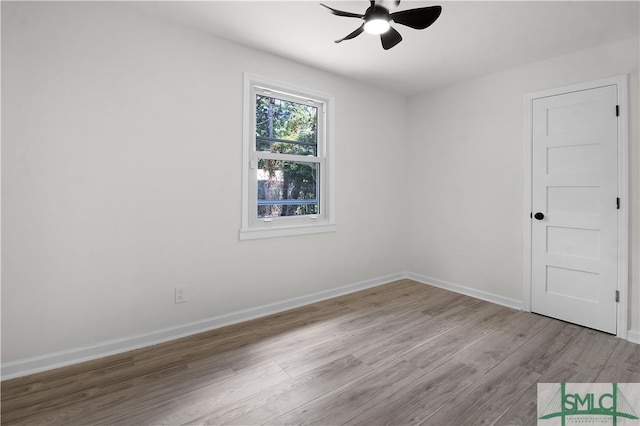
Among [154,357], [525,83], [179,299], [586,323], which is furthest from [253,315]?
[525,83]

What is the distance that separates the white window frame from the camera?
2930 mm

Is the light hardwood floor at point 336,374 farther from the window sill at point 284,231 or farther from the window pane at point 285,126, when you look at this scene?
the window pane at point 285,126

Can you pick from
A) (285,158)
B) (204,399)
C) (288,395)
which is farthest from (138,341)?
(285,158)

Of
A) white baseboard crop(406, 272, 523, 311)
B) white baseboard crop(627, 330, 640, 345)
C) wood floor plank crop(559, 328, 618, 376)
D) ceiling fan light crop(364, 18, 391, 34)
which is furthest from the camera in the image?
white baseboard crop(406, 272, 523, 311)

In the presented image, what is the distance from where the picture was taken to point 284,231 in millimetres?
3203

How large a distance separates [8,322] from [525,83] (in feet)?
16.0

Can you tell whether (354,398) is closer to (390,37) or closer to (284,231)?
(284,231)

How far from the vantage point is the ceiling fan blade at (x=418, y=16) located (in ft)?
6.32

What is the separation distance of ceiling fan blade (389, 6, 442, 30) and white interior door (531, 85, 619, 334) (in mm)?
1891

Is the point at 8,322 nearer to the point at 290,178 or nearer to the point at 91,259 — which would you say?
the point at 91,259

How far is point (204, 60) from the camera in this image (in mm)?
2662

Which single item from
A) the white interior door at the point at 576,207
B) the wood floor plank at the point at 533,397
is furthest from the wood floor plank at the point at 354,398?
the white interior door at the point at 576,207

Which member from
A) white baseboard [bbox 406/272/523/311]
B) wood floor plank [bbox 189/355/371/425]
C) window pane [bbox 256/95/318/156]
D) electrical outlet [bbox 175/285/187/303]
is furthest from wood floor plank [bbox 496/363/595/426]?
window pane [bbox 256/95/318/156]

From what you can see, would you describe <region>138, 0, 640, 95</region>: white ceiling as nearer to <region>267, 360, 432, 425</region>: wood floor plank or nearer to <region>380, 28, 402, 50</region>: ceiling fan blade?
Result: <region>380, 28, 402, 50</region>: ceiling fan blade
